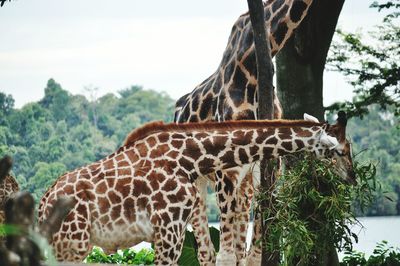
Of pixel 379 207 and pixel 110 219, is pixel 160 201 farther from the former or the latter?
pixel 379 207

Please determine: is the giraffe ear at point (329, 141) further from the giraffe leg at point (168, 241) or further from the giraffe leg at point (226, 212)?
the giraffe leg at point (226, 212)

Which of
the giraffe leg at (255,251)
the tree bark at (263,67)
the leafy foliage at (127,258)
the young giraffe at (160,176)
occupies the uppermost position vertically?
the tree bark at (263,67)

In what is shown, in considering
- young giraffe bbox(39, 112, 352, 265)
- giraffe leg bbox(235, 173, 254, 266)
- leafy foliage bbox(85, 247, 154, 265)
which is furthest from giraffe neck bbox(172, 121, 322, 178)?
leafy foliage bbox(85, 247, 154, 265)

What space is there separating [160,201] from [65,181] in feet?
2.08

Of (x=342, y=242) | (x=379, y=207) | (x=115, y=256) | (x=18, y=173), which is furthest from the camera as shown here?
(x=18, y=173)

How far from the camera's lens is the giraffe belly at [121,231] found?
21.5ft

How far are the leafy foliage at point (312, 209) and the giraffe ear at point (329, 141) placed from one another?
19 centimetres

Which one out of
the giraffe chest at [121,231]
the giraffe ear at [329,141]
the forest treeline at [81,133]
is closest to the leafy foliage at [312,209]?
the giraffe ear at [329,141]

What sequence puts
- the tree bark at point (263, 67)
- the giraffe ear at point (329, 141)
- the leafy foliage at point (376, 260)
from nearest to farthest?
the giraffe ear at point (329, 141), the tree bark at point (263, 67), the leafy foliage at point (376, 260)

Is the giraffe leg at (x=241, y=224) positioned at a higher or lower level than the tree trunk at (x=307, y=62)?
lower

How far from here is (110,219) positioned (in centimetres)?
656

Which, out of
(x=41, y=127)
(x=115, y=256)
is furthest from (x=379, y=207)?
(x=115, y=256)

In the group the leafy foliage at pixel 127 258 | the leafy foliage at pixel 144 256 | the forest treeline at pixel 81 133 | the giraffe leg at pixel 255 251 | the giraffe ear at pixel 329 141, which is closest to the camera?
the giraffe ear at pixel 329 141

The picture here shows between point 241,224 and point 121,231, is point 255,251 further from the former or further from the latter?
point 121,231
